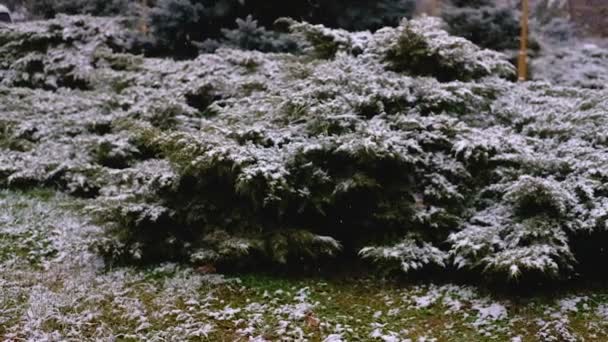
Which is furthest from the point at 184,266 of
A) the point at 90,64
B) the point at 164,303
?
the point at 90,64

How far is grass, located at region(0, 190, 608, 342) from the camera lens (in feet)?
10.3

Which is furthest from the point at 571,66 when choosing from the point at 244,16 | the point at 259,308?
the point at 259,308

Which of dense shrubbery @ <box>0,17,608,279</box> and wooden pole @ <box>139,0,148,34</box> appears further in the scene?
wooden pole @ <box>139,0,148,34</box>

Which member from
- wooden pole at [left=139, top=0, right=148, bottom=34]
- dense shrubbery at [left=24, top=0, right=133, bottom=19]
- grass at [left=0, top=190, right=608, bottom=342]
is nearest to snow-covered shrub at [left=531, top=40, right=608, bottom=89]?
grass at [left=0, top=190, right=608, bottom=342]

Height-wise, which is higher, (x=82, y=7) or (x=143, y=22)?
(x=82, y=7)

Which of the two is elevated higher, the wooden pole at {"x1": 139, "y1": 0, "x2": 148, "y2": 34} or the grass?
the wooden pole at {"x1": 139, "y1": 0, "x2": 148, "y2": 34}

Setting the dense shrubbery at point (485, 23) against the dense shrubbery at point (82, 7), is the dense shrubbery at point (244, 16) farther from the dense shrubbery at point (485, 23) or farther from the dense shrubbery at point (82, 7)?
the dense shrubbery at point (82, 7)

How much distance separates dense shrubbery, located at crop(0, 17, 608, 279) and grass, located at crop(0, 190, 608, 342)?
192 mm

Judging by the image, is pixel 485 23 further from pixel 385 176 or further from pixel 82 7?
pixel 82 7

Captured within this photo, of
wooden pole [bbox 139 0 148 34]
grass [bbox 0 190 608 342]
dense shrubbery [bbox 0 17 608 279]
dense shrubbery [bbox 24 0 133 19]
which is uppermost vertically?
dense shrubbery [bbox 24 0 133 19]

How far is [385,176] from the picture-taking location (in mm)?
4066

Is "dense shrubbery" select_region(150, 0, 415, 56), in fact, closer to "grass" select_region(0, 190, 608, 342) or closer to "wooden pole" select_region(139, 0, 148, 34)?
"wooden pole" select_region(139, 0, 148, 34)

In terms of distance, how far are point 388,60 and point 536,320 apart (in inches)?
118

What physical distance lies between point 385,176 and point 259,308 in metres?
1.40
